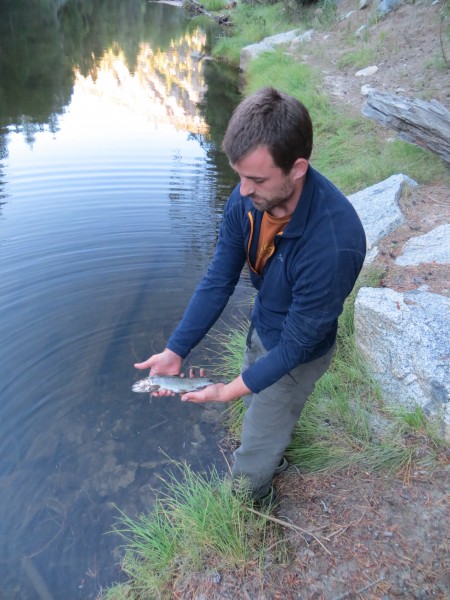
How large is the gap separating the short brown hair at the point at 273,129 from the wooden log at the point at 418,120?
4.34m

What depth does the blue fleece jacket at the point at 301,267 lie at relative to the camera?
230 centimetres

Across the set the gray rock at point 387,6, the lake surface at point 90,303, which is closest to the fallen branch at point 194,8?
the gray rock at point 387,6

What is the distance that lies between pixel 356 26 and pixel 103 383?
50.7 ft

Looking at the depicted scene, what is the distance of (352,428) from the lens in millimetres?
3473

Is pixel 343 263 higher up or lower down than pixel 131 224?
higher up

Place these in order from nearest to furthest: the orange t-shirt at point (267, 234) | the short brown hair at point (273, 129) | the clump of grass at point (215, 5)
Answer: the short brown hair at point (273, 129) < the orange t-shirt at point (267, 234) < the clump of grass at point (215, 5)

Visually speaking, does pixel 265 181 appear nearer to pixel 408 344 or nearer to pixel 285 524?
pixel 408 344

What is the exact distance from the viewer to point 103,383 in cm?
482

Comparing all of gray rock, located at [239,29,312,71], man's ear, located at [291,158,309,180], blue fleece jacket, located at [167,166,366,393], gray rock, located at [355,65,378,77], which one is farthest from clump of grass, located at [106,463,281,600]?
gray rock, located at [239,29,312,71]

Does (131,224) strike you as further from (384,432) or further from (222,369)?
(384,432)

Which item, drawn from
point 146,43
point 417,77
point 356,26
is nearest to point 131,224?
point 417,77

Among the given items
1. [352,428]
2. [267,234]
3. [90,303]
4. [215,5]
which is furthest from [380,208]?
[215,5]

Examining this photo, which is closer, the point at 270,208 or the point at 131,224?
the point at 270,208

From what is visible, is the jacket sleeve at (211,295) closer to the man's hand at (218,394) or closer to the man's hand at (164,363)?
the man's hand at (164,363)
